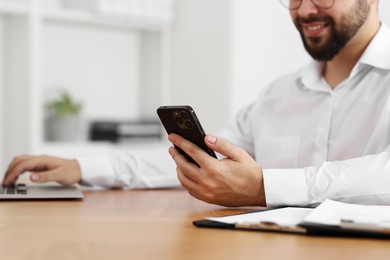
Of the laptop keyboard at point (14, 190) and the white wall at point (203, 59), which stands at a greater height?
the white wall at point (203, 59)

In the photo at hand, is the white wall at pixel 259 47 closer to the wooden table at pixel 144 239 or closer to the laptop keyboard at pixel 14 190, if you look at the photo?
the laptop keyboard at pixel 14 190

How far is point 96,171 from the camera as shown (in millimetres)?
1719

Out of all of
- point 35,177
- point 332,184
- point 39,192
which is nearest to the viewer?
point 332,184

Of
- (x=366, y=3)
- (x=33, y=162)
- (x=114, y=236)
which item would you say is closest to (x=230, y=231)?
(x=114, y=236)

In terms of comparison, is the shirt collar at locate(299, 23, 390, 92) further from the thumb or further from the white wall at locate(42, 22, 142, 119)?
the white wall at locate(42, 22, 142, 119)

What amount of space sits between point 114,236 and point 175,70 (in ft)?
9.81

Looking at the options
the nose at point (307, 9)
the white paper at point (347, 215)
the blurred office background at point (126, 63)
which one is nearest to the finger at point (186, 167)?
the white paper at point (347, 215)

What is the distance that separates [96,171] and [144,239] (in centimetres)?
82

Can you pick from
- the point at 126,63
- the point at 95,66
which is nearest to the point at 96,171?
the point at 95,66

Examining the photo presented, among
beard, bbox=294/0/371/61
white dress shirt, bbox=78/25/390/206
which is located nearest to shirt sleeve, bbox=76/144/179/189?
white dress shirt, bbox=78/25/390/206

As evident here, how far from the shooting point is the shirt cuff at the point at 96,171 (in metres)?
1.71

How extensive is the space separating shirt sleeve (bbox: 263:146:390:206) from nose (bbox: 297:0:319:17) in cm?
54

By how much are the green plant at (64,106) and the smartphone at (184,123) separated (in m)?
2.47

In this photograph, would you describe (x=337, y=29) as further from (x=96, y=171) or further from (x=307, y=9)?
(x=96, y=171)
